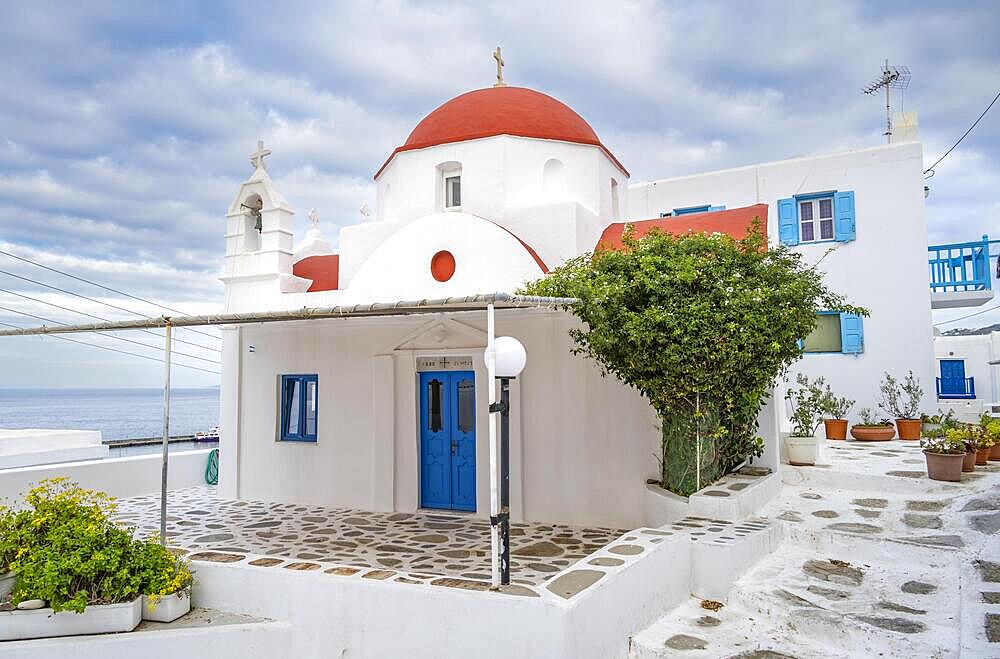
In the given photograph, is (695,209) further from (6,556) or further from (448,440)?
(6,556)

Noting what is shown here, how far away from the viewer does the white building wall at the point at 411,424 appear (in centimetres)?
888

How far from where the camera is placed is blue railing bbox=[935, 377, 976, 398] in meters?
16.6

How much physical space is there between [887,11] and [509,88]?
20.3 feet

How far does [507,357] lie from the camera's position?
5402 millimetres

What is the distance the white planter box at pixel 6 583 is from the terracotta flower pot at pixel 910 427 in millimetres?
13772

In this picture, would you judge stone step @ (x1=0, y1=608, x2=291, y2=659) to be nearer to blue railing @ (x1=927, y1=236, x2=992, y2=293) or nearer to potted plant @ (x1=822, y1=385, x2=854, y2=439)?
potted plant @ (x1=822, y1=385, x2=854, y2=439)

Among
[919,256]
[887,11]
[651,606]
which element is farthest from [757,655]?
[919,256]

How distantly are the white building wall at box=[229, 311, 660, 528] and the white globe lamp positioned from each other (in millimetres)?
3684

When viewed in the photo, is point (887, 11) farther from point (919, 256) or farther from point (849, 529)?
point (919, 256)

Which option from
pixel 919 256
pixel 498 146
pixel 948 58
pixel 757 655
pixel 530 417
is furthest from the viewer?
pixel 919 256

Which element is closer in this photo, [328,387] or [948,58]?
[948,58]

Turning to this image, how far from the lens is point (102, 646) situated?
5.71m

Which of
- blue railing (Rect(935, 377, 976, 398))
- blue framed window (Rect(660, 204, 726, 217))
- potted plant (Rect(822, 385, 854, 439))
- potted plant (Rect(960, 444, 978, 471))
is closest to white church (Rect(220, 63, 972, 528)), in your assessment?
potted plant (Rect(822, 385, 854, 439))

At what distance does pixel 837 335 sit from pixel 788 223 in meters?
2.66
